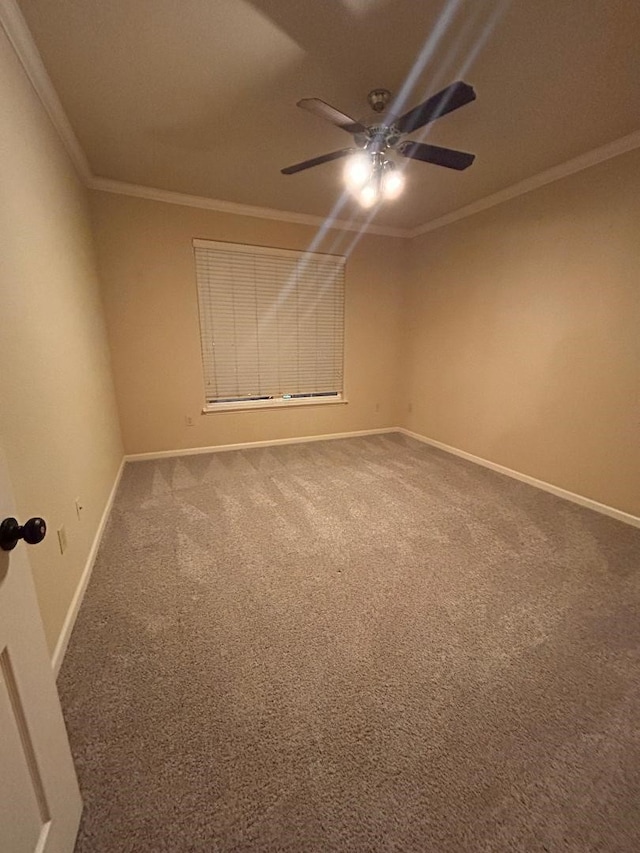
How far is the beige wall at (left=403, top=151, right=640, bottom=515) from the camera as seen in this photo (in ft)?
7.48

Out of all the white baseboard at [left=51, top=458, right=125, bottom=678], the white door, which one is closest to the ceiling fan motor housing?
the white door

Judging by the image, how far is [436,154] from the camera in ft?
5.77

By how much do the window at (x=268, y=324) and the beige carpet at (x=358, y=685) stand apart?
69.2 inches

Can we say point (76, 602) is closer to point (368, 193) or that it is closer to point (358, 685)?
point (358, 685)

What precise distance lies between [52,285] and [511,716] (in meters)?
2.74

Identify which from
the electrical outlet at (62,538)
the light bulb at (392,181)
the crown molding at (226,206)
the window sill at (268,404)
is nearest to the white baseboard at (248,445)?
the window sill at (268,404)

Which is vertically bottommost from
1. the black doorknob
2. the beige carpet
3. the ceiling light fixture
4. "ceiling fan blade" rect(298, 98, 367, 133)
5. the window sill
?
the beige carpet

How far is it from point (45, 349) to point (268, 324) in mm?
2342

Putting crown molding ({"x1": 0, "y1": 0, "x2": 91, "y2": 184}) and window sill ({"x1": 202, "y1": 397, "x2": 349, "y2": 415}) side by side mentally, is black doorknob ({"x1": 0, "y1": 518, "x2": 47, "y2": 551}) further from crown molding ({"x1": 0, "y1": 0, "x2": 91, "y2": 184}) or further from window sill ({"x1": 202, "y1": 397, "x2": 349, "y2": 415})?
window sill ({"x1": 202, "y1": 397, "x2": 349, "y2": 415})

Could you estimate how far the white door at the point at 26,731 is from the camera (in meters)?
0.58

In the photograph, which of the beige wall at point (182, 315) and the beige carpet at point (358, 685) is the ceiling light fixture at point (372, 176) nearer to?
the beige wall at point (182, 315)

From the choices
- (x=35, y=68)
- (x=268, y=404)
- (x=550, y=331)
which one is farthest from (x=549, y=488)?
(x=35, y=68)

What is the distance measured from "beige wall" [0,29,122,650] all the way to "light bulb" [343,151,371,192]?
1.52m

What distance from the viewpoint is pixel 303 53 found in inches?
59.6
